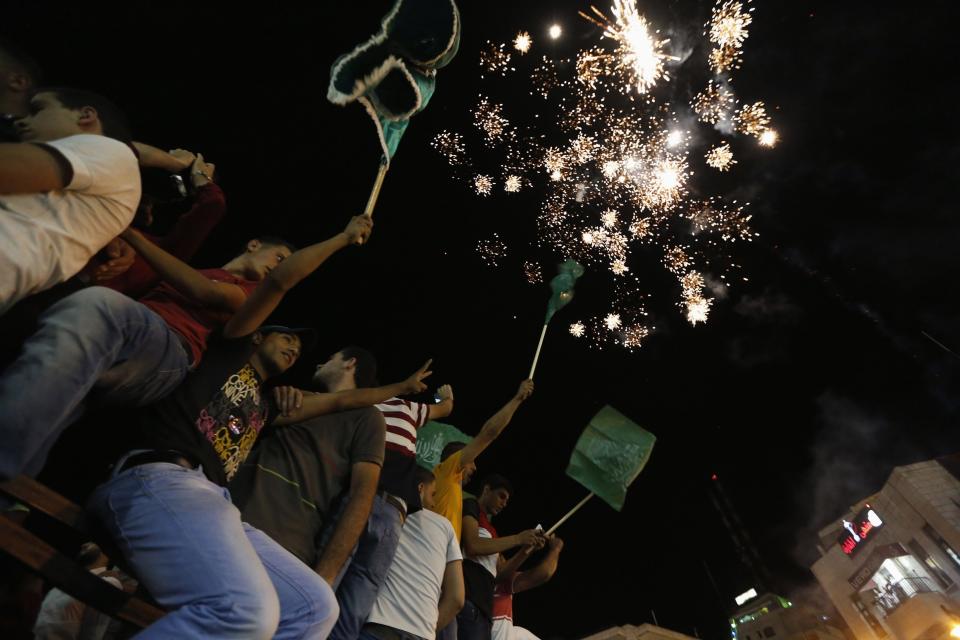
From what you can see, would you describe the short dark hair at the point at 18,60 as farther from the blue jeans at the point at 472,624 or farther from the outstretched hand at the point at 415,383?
the blue jeans at the point at 472,624

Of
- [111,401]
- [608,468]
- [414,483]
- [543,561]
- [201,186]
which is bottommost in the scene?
[111,401]

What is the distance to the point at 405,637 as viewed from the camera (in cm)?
321

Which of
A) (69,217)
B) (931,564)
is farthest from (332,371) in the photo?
(931,564)

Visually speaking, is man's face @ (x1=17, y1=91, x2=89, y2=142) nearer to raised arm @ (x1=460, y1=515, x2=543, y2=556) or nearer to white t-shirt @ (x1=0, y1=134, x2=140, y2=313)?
white t-shirt @ (x1=0, y1=134, x2=140, y2=313)

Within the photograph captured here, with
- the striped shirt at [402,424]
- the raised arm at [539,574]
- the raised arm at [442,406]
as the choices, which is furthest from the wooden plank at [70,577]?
the raised arm at [539,574]

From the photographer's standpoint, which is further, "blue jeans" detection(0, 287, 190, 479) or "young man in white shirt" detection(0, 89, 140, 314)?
"young man in white shirt" detection(0, 89, 140, 314)

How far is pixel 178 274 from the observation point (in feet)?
8.00

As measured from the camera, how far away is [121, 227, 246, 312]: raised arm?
95.7 inches

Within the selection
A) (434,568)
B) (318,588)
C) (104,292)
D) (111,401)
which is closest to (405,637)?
(434,568)

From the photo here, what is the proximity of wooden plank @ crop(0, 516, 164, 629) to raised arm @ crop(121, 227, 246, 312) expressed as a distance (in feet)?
3.69

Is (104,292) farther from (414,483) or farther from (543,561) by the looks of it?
(543,561)

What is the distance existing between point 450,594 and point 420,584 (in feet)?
1.99

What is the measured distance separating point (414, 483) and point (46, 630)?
3.04 m

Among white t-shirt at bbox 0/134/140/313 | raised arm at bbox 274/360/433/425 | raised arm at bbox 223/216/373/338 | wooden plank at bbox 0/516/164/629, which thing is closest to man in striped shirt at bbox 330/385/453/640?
raised arm at bbox 274/360/433/425
